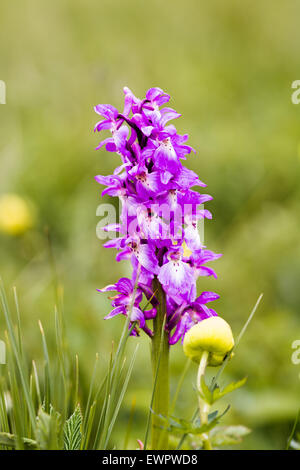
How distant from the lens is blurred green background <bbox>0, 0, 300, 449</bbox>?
2033 millimetres

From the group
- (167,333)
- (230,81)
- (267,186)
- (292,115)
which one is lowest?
(167,333)

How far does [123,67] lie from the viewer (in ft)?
15.8

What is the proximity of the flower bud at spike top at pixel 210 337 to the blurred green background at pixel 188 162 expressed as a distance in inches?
12.7

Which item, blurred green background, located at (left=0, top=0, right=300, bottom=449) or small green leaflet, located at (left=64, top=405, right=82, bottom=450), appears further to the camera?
blurred green background, located at (left=0, top=0, right=300, bottom=449)

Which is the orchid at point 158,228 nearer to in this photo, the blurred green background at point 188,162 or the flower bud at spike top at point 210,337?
the flower bud at spike top at point 210,337

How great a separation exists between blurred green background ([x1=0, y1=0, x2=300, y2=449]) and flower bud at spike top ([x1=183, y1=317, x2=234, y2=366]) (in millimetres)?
322

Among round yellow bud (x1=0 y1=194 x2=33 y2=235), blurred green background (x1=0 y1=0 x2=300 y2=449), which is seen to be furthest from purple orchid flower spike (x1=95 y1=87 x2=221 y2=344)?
round yellow bud (x1=0 y1=194 x2=33 y2=235)

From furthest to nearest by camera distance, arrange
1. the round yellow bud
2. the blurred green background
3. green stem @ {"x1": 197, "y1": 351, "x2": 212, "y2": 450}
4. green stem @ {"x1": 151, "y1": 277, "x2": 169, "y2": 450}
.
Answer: the round yellow bud < the blurred green background < green stem @ {"x1": 151, "y1": 277, "x2": 169, "y2": 450} < green stem @ {"x1": 197, "y1": 351, "x2": 212, "y2": 450}

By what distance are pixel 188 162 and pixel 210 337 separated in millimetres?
2598

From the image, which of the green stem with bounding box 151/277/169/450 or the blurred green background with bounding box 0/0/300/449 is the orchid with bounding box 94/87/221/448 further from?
the blurred green background with bounding box 0/0/300/449

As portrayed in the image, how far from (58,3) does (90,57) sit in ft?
4.81

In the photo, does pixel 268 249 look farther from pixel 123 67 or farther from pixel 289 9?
pixel 289 9

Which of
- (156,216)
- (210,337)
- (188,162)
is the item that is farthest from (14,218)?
(210,337)
